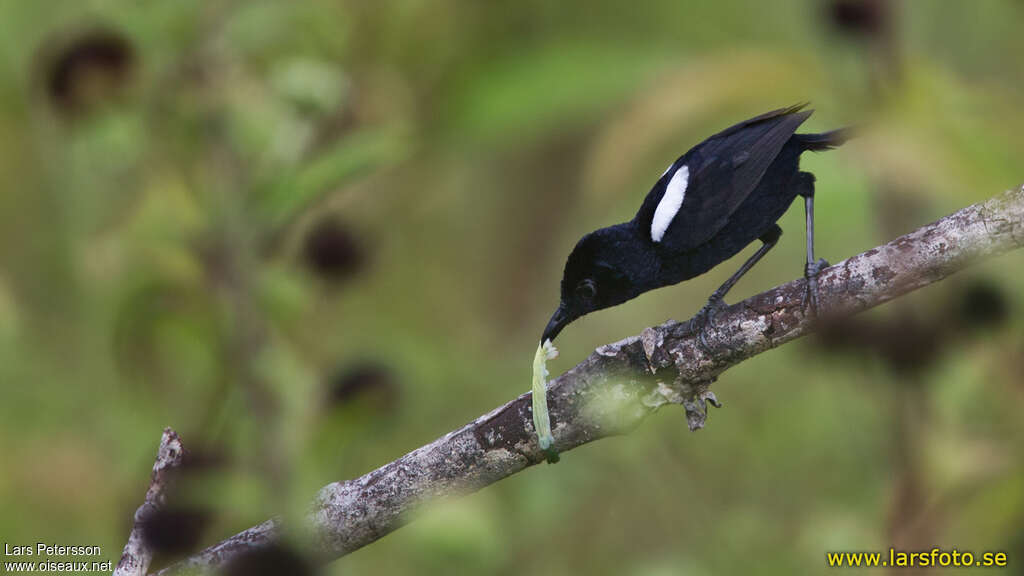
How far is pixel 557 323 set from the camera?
2572 millimetres

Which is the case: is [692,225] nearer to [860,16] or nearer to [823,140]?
[823,140]

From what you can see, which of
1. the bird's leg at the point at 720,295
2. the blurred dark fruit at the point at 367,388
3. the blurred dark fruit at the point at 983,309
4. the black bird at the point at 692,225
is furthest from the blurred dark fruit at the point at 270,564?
the blurred dark fruit at the point at 983,309

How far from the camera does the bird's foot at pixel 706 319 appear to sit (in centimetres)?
214

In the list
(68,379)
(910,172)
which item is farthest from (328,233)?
(68,379)

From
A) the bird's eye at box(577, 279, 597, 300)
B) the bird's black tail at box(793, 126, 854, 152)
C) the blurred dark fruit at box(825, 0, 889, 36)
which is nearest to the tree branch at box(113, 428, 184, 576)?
the bird's eye at box(577, 279, 597, 300)

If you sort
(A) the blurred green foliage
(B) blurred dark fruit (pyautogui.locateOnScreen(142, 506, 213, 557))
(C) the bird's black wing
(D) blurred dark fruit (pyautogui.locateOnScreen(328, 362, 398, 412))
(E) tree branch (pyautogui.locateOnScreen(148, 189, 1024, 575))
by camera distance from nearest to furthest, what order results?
(E) tree branch (pyautogui.locateOnScreen(148, 189, 1024, 575)) → (B) blurred dark fruit (pyautogui.locateOnScreen(142, 506, 213, 557)) → (D) blurred dark fruit (pyautogui.locateOnScreen(328, 362, 398, 412)) → (C) the bird's black wing → (A) the blurred green foliage

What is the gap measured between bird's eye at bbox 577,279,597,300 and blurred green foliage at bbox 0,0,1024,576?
1.73ft

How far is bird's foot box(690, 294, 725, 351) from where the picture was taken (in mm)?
2141

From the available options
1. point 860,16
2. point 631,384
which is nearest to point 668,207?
point 631,384

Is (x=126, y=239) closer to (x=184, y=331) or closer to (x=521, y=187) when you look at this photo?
(x=184, y=331)

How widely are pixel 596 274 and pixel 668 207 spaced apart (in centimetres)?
26

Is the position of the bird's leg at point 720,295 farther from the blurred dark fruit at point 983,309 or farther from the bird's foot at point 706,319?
the blurred dark fruit at point 983,309

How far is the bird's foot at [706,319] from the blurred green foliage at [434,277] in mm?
352

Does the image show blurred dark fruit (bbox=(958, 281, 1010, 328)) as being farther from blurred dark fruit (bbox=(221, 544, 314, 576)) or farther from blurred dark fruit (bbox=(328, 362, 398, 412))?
blurred dark fruit (bbox=(221, 544, 314, 576))
